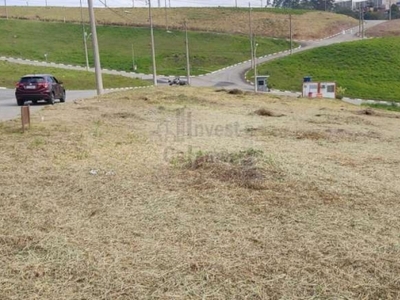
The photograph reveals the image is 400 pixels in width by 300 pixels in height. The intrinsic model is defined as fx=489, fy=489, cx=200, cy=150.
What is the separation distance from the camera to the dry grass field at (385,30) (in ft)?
291

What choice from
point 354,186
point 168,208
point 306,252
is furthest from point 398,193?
point 168,208

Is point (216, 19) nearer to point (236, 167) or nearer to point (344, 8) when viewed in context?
point (344, 8)

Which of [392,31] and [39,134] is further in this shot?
[392,31]

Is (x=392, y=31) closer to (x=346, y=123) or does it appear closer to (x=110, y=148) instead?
(x=346, y=123)

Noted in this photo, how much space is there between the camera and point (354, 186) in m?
5.95

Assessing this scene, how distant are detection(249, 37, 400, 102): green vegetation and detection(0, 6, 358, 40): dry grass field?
1881cm

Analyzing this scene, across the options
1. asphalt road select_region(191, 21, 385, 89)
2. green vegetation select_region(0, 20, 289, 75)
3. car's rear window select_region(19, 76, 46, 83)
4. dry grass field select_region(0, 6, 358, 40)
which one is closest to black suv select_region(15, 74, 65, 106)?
car's rear window select_region(19, 76, 46, 83)

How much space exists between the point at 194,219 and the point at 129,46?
74986 millimetres

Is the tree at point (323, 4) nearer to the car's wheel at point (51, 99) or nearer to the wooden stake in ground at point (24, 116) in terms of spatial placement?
the car's wheel at point (51, 99)

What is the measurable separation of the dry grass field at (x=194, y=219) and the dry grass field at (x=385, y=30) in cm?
8766

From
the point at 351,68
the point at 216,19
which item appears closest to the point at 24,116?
the point at 351,68

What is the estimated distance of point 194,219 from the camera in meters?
4.73

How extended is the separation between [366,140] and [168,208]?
661 centimetres

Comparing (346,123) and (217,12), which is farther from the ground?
(217,12)
